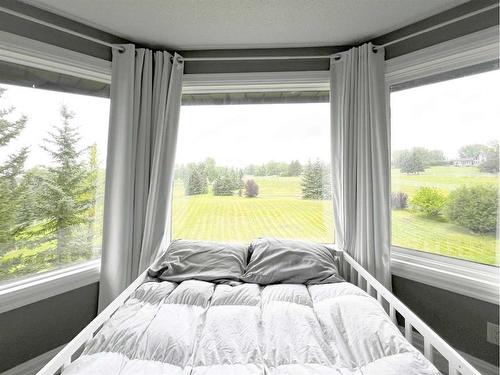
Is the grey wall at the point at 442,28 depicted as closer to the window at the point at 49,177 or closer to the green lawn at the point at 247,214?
the green lawn at the point at 247,214

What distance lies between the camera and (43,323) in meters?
1.74

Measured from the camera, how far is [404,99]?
200 centimetres

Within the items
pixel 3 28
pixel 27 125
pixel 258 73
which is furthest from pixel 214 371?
pixel 3 28

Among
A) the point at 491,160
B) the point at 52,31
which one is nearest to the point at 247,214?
the point at 491,160

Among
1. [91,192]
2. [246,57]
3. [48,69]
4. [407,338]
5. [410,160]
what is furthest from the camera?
[246,57]

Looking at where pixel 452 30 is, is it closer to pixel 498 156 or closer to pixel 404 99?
pixel 404 99

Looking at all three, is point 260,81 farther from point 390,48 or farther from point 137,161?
point 137,161

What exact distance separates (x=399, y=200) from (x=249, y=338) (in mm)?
1571

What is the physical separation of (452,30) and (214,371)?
7.68 ft

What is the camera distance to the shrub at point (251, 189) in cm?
235

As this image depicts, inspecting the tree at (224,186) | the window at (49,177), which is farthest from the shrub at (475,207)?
the window at (49,177)

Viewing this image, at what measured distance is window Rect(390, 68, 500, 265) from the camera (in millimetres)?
1619

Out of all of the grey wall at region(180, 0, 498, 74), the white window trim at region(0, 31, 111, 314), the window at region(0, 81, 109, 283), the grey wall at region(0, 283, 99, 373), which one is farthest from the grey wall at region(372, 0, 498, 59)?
the grey wall at region(0, 283, 99, 373)

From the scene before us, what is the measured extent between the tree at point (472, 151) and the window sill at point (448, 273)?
70 centimetres
